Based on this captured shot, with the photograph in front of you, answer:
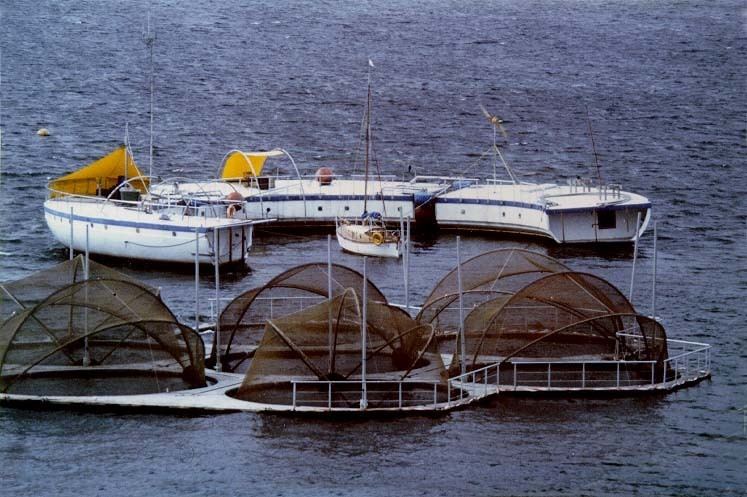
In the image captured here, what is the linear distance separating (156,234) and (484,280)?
28.9m

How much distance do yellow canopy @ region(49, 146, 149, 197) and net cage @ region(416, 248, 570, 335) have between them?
37.5 metres

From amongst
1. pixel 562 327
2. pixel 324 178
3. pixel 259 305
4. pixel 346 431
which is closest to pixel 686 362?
pixel 562 327

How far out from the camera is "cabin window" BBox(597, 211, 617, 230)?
4311 inches

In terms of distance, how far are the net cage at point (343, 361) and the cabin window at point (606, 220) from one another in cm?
4106

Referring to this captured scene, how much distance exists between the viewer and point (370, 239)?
4139 inches

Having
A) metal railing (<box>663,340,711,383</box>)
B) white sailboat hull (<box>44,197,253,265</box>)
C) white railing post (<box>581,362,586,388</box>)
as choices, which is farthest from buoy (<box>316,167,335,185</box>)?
white railing post (<box>581,362,586,388</box>)

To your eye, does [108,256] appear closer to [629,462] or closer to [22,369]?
[22,369]

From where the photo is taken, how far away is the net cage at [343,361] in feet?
224

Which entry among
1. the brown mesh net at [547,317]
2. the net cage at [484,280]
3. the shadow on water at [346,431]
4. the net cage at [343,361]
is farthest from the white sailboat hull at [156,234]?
the shadow on water at [346,431]

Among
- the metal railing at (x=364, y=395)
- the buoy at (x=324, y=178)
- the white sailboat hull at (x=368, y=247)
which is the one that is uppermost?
the buoy at (x=324, y=178)

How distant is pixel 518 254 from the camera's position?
79125 mm

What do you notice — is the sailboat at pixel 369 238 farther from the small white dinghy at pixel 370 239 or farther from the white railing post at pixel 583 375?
the white railing post at pixel 583 375

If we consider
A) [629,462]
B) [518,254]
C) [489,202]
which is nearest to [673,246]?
[489,202]

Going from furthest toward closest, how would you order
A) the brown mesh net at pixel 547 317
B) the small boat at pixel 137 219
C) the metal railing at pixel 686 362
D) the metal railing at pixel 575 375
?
1. the small boat at pixel 137 219
2. the metal railing at pixel 686 362
3. the brown mesh net at pixel 547 317
4. the metal railing at pixel 575 375
